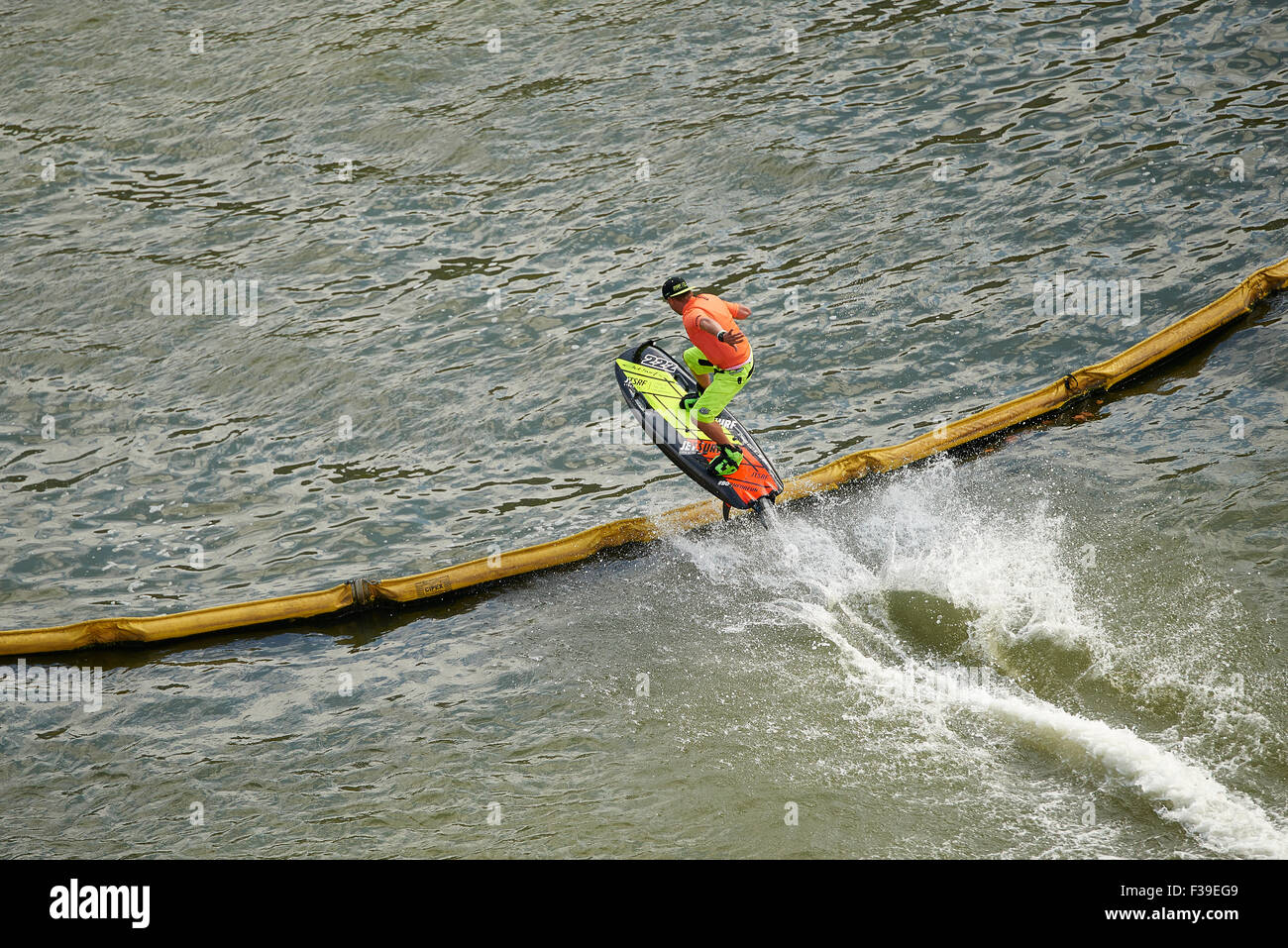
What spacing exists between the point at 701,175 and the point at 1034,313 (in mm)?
5899

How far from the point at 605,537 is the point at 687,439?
137 centimetres

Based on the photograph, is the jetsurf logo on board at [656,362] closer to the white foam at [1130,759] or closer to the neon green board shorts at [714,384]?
the neon green board shorts at [714,384]

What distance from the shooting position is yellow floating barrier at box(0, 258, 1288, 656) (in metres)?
→ 10.3

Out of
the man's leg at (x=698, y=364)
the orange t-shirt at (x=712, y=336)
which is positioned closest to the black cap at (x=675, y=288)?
the orange t-shirt at (x=712, y=336)

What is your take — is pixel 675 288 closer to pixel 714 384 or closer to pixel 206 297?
pixel 714 384

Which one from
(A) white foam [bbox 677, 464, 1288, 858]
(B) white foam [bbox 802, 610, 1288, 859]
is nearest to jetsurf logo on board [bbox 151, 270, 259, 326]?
(A) white foam [bbox 677, 464, 1288, 858]

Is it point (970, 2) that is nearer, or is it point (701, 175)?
point (701, 175)

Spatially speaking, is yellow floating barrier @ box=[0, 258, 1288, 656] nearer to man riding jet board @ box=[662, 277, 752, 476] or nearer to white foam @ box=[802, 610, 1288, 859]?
man riding jet board @ box=[662, 277, 752, 476]

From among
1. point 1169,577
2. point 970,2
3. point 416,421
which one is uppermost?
point 970,2

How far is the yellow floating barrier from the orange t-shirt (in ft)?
6.50

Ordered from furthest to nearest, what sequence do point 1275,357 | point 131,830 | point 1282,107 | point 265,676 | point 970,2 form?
point 970,2 → point 1282,107 → point 1275,357 → point 265,676 → point 131,830

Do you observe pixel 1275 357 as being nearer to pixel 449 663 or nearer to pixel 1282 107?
pixel 1282 107

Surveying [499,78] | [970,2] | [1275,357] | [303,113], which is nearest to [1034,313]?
[1275,357]

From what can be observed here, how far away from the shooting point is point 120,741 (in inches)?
369
